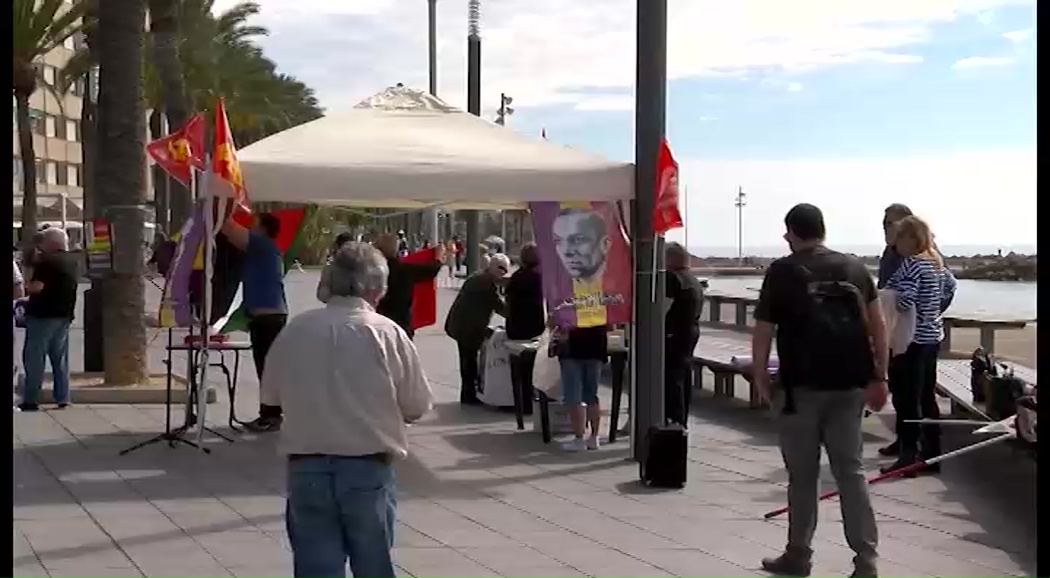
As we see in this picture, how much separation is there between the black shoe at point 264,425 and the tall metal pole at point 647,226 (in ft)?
9.71

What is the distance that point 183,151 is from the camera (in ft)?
30.2

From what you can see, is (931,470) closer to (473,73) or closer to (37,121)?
(473,73)

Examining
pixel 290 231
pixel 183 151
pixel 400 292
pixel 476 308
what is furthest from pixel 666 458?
pixel 290 231

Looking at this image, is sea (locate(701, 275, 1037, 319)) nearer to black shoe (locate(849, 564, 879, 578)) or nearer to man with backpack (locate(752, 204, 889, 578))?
man with backpack (locate(752, 204, 889, 578))

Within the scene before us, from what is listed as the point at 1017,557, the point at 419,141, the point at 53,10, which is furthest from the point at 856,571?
the point at 53,10

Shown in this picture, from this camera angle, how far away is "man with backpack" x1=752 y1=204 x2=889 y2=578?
234 inches

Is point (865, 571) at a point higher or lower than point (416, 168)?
lower

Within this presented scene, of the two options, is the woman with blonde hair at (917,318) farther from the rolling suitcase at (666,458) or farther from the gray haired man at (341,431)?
the gray haired man at (341,431)

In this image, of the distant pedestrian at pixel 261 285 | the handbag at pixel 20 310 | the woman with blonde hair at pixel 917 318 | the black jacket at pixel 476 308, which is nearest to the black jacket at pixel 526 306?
the black jacket at pixel 476 308

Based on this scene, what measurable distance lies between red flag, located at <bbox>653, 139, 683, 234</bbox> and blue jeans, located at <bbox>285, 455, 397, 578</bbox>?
4.74 meters

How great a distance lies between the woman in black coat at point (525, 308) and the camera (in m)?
10.9

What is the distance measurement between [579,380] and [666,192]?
5.21 feet

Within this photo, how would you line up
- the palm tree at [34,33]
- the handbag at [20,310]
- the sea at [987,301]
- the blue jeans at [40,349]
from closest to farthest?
the blue jeans at [40,349] → the handbag at [20,310] → the sea at [987,301] → the palm tree at [34,33]

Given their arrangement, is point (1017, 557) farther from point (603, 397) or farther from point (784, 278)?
point (603, 397)
